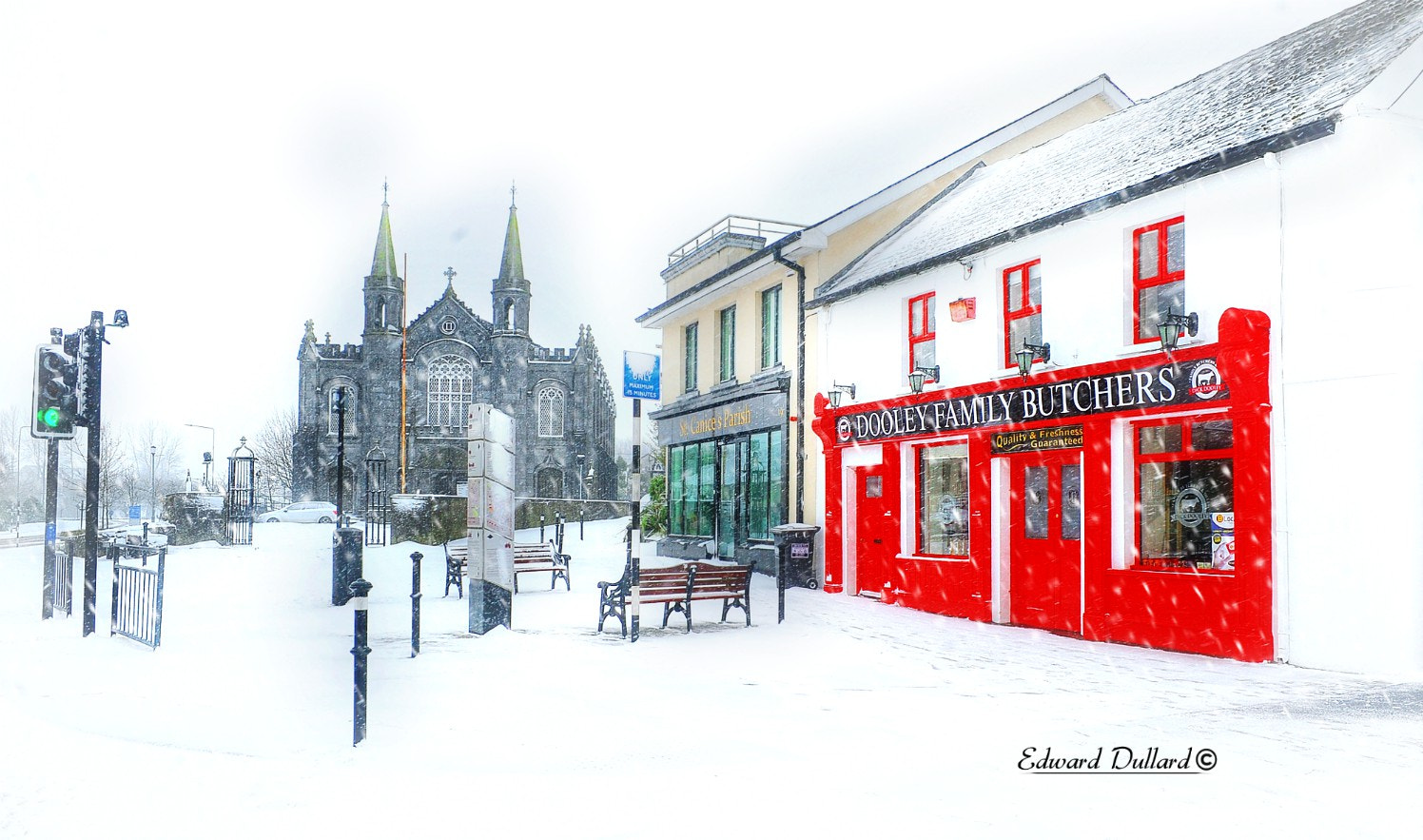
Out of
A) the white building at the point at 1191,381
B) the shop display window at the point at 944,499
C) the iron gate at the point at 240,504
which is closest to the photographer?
the white building at the point at 1191,381

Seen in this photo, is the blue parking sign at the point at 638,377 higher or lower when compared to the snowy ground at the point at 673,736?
higher

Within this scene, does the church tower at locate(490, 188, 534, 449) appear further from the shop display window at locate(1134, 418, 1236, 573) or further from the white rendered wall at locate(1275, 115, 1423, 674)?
the white rendered wall at locate(1275, 115, 1423, 674)

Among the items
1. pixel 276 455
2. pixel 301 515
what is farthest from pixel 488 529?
pixel 276 455

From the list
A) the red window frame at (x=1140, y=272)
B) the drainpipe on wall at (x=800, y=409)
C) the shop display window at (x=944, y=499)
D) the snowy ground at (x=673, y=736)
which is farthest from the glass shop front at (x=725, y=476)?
the red window frame at (x=1140, y=272)

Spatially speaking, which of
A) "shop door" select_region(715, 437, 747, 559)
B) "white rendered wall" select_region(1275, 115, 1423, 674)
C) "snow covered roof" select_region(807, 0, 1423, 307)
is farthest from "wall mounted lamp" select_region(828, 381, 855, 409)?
"white rendered wall" select_region(1275, 115, 1423, 674)

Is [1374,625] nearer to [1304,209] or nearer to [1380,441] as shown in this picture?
[1380,441]

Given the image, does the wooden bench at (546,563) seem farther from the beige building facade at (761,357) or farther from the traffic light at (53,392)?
the traffic light at (53,392)

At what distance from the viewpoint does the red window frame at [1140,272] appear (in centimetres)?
1141

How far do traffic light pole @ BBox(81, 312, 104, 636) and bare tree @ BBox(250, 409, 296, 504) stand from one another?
5132cm

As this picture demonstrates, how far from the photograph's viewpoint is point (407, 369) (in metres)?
57.8

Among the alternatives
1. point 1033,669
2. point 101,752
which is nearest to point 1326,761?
point 1033,669

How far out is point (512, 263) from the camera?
6022cm

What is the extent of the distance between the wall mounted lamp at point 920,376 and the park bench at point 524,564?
257 inches

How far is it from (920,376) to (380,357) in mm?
49876
